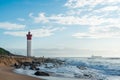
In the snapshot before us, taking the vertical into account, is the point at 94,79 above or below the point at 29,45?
below

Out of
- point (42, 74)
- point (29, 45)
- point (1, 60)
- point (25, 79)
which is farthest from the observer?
point (29, 45)

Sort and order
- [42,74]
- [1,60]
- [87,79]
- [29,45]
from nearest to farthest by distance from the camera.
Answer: [87,79], [42,74], [1,60], [29,45]

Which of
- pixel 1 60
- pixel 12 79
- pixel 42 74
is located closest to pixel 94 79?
pixel 42 74

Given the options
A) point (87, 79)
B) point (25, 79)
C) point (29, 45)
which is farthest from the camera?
point (29, 45)

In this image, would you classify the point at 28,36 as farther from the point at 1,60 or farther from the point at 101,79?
the point at 101,79

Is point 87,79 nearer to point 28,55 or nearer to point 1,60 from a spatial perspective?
point 1,60

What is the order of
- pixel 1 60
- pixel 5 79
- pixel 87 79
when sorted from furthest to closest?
1. pixel 1 60
2. pixel 87 79
3. pixel 5 79

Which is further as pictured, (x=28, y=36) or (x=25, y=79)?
(x=28, y=36)

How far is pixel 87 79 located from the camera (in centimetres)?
2402

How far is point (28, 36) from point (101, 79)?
153 feet

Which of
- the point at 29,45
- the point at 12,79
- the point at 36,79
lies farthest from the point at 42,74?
the point at 29,45

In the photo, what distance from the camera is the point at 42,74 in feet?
86.3

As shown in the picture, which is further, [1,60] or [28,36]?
[28,36]

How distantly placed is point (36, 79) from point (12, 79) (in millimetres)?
2513
